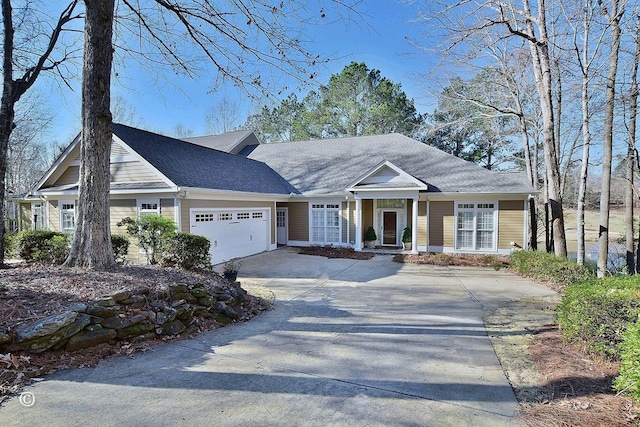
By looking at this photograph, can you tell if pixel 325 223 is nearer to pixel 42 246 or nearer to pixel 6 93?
pixel 42 246

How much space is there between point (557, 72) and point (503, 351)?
12820mm

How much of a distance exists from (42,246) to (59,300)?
6.72m

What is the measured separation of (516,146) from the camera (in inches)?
1000

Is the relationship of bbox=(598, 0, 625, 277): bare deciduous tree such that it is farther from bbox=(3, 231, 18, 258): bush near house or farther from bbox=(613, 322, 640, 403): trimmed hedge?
bbox=(3, 231, 18, 258): bush near house

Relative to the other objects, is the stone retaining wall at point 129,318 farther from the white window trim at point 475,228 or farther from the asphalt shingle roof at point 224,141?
the asphalt shingle roof at point 224,141

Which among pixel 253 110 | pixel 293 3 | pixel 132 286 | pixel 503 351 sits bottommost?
pixel 503 351

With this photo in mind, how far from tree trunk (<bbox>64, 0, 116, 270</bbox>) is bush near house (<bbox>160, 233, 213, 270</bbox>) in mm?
1740

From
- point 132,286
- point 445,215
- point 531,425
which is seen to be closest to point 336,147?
point 445,215

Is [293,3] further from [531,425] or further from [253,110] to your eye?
[531,425]

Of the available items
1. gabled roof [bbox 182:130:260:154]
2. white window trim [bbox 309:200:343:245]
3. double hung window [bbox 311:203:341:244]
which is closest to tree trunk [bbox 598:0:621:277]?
white window trim [bbox 309:200:343:245]

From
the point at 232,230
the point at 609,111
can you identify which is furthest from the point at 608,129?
the point at 232,230

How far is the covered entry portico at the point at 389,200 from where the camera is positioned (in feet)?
48.0

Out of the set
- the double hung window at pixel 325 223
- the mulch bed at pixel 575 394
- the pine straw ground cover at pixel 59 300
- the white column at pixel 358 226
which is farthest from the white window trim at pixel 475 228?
the pine straw ground cover at pixel 59 300

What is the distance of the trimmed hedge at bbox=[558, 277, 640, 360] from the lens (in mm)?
4141
